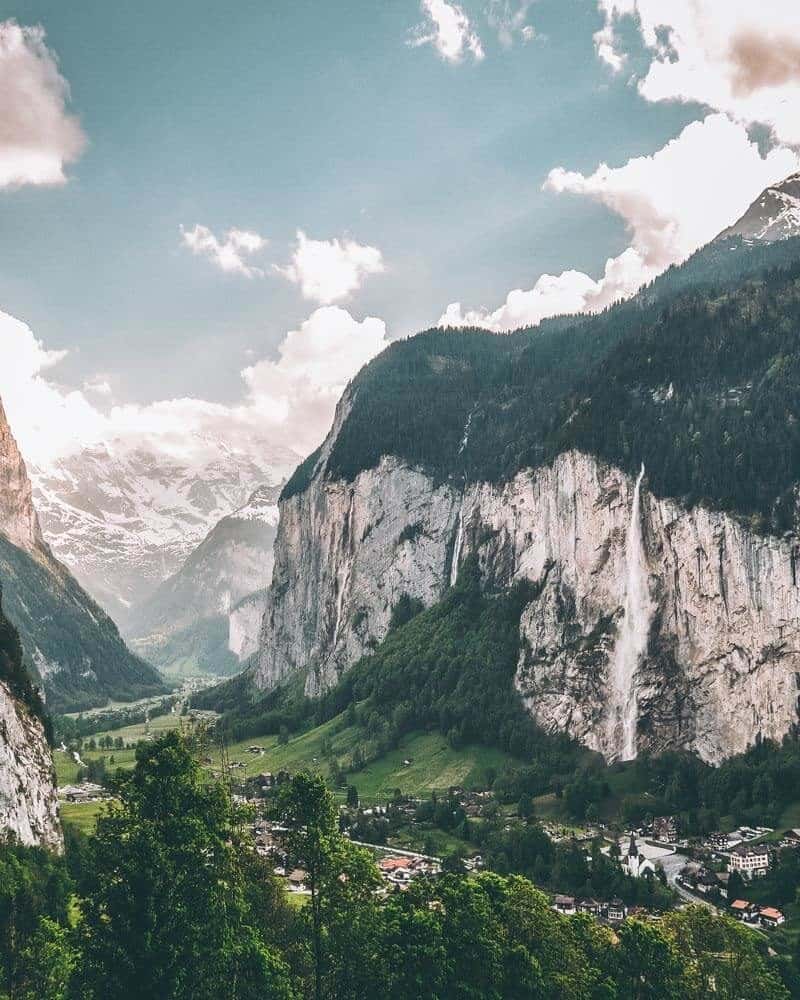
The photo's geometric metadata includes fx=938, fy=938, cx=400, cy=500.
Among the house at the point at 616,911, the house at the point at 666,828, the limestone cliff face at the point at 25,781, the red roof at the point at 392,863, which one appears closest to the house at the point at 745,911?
the house at the point at 616,911

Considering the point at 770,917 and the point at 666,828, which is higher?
the point at 666,828

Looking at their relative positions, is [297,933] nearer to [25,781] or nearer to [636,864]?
[25,781]

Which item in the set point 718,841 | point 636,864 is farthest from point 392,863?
point 718,841

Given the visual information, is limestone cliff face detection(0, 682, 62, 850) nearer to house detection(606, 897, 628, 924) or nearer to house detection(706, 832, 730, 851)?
house detection(606, 897, 628, 924)

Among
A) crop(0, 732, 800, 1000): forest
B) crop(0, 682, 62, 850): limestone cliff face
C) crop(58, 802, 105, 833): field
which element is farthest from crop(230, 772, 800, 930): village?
crop(0, 732, 800, 1000): forest

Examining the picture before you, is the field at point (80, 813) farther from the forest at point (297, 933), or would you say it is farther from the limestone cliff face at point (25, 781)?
the forest at point (297, 933)

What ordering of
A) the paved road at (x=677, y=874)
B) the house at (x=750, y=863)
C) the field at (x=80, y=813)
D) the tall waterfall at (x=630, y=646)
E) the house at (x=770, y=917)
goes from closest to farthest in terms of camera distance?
the house at (x=770, y=917), the paved road at (x=677, y=874), the house at (x=750, y=863), the field at (x=80, y=813), the tall waterfall at (x=630, y=646)
